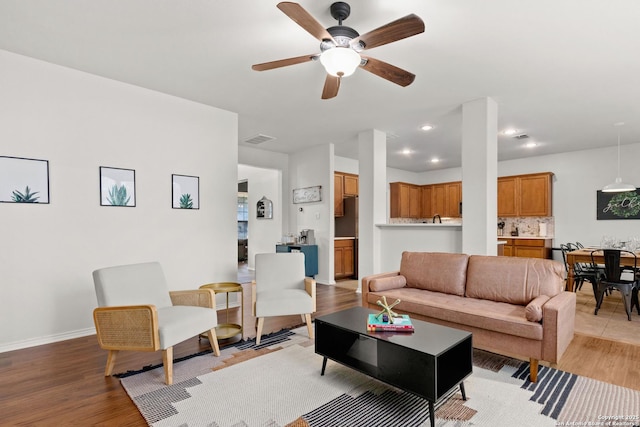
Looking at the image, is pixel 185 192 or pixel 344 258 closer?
pixel 185 192

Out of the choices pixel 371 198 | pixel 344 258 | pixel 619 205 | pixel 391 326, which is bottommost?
pixel 344 258

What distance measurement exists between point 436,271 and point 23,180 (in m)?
4.28

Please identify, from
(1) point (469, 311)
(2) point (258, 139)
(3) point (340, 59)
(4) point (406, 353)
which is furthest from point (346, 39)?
(2) point (258, 139)

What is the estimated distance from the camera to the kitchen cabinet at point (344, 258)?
668cm

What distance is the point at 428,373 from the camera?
75.0 inches

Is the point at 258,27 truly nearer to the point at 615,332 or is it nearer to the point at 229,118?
the point at 229,118

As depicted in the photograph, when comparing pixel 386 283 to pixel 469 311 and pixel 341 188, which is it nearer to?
pixel 469 311

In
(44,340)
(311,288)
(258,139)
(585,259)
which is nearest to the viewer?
(44,340)

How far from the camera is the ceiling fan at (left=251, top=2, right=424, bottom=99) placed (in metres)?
2.01

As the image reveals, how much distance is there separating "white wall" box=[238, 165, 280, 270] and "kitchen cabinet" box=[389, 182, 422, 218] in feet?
10.1

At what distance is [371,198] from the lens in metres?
5.56

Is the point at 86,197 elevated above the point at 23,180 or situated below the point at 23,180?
below

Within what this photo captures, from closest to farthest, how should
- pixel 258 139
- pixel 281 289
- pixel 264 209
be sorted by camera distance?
pixel 281 289 < pixel 258 139 < pixel 264 209

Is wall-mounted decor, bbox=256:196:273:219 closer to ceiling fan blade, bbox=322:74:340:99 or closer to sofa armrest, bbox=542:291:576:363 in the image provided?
ceiling fan blade, bbox=322:74:340:99
